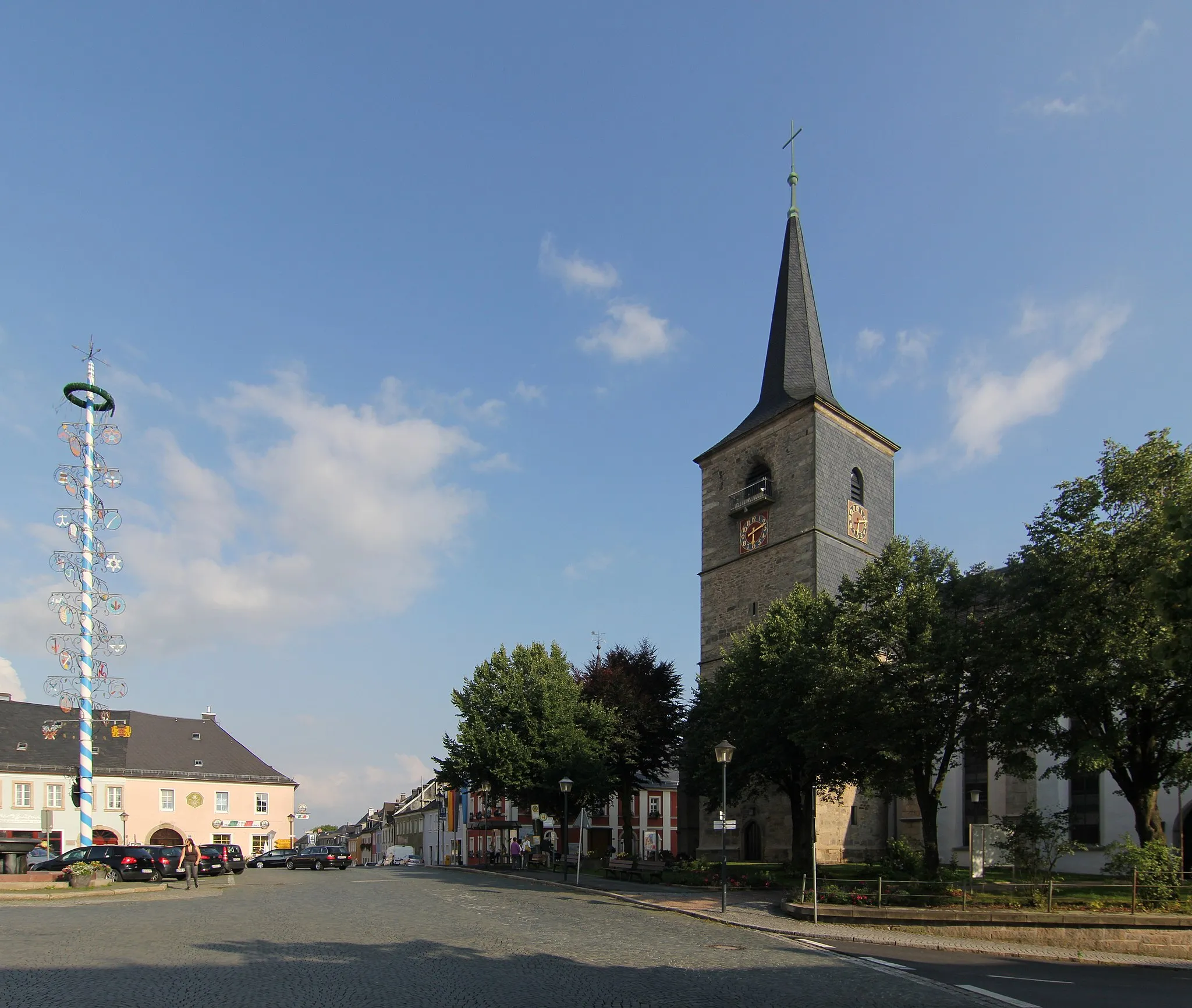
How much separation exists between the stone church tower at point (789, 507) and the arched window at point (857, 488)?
7cm

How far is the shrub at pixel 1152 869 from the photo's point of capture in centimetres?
A: 1997

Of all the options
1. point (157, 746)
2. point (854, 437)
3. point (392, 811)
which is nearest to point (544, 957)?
point (854, 437)

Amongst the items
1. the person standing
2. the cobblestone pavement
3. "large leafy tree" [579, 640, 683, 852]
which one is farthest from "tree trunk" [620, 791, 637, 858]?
the cobblestone pavement

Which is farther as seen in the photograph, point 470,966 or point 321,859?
Result: point 321,859

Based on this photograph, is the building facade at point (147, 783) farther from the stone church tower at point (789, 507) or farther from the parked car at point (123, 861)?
the stone church tower at point (789, 507)

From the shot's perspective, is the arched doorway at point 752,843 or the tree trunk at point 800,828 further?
the arched doorway at point 752,843

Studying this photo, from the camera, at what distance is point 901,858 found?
33.3 m

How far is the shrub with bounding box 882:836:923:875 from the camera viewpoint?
1266 inches

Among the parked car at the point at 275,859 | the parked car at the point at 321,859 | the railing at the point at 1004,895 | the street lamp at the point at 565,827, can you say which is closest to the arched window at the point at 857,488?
the street lamp at the point at 565,827

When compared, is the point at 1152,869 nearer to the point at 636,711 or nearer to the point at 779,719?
the point at 779,719

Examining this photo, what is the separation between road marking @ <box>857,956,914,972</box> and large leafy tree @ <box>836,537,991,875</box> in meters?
9.06

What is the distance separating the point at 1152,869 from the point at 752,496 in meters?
32.1

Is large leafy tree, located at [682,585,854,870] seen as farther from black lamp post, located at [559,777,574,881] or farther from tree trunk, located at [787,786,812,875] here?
black lamp post, located at [559,777,574,881]

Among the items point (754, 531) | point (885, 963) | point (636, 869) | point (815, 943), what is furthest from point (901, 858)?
point (754, 531)
